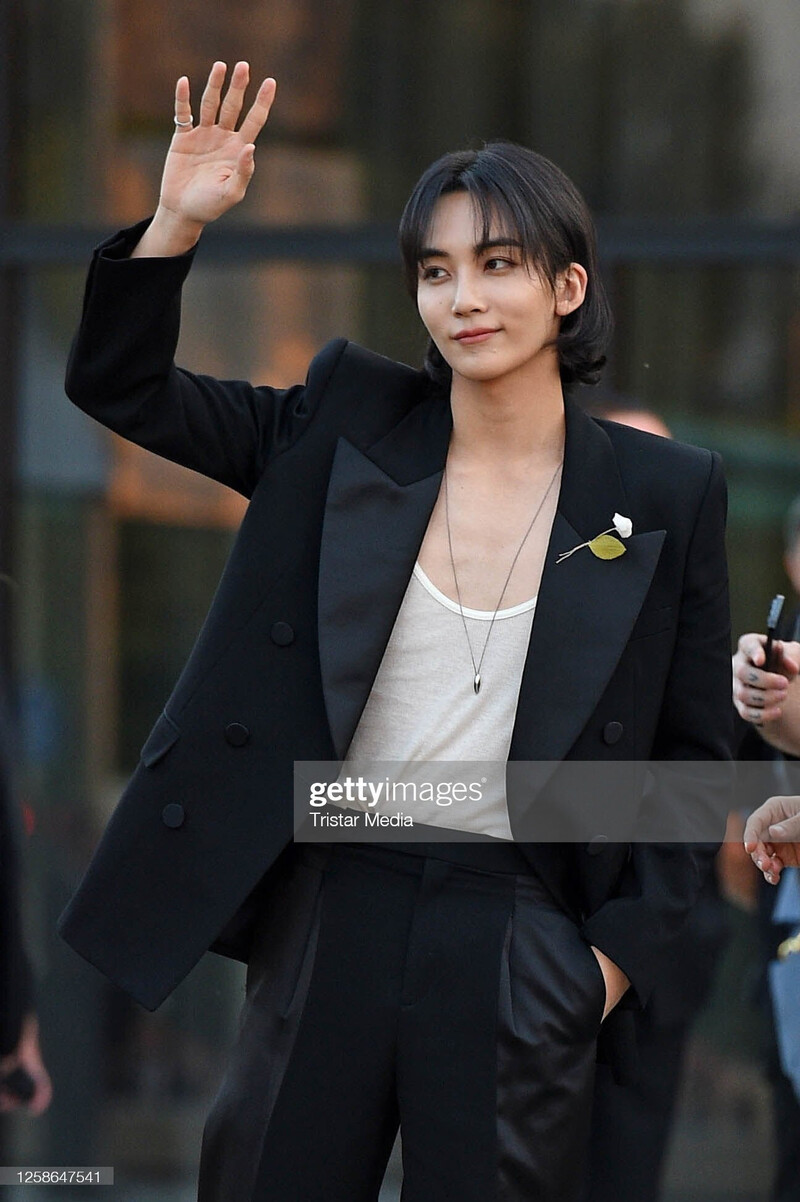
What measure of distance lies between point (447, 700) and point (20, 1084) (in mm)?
1739

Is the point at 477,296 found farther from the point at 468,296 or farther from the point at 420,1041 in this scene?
the point at 420,1041

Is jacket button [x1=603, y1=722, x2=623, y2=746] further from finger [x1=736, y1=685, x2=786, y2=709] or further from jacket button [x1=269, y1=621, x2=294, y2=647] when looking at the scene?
jacket button [x1=269, y1=621, x2=294, y2=647]

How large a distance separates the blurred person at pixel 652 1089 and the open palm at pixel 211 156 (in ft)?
3.76

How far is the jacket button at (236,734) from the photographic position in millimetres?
2693

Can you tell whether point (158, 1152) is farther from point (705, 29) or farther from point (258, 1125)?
point (705, 29)

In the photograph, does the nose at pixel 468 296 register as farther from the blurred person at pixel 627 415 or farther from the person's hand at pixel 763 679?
the blurred person at pixel 627 415

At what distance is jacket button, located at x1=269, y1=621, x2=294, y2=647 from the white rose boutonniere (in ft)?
1.43

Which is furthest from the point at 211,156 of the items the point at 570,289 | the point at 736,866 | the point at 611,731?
the point at 736,866

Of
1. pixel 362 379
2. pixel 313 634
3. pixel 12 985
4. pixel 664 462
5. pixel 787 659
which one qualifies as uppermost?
pixel 362 379

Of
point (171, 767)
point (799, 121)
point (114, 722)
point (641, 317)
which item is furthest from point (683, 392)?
point (171, 767)

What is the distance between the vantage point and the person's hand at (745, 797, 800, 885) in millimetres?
2746

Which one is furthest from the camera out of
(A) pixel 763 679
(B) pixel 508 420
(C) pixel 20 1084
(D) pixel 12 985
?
(C) pixel 20 1084

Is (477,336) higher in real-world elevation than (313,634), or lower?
higher

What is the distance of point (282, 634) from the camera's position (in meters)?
2.70
